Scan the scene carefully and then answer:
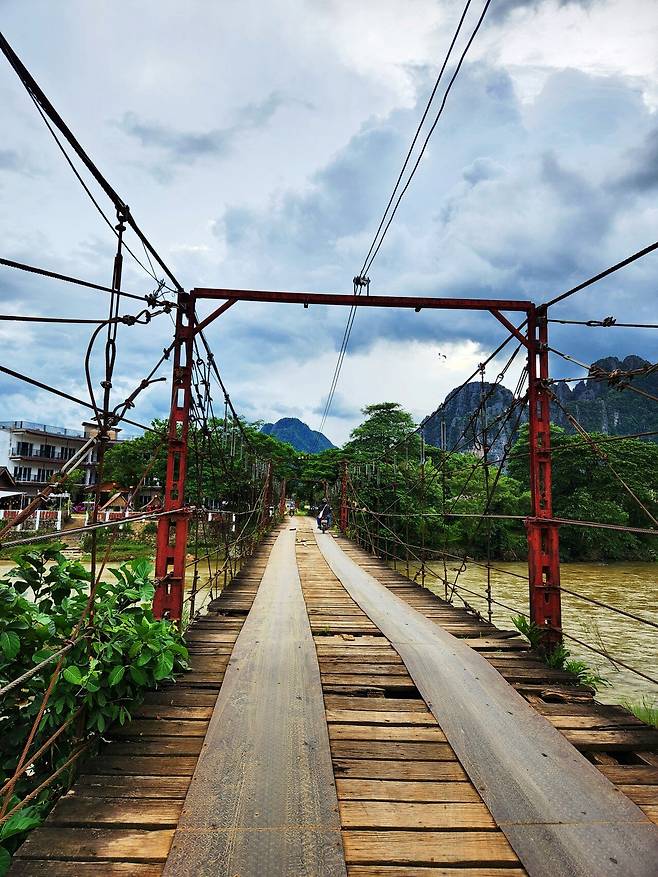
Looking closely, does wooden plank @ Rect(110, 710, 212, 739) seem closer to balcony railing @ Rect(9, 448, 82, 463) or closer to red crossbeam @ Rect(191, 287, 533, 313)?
red crossbeam @ Rect(191, 287, 533, 313)

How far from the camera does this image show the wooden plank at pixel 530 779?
49.0 inches

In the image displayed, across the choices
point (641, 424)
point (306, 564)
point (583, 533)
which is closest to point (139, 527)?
point (306, 564)

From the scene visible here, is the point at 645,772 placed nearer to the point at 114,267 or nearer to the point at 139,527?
the point at 114,267

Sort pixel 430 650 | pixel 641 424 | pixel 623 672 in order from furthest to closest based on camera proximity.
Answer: pixel 641 424 < pixel 623 672 < pixel 430 650

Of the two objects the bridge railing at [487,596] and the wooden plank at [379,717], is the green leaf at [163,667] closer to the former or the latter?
the wooden plank at [379,717]

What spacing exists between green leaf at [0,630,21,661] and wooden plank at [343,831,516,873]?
1.08 meters

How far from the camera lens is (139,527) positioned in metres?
20.4

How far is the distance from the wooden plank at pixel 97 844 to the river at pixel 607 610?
9.24 ft

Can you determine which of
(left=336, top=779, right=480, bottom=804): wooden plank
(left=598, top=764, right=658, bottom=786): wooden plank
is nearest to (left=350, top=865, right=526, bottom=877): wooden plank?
(left=336, top=779, right=480, bottom=804): wooden plank

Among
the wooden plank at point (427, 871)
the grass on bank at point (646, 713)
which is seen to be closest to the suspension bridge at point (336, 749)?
the wooden plank at point (427, 871)

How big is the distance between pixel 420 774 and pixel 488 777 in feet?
0.68

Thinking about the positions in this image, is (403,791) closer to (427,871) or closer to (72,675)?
(427,871)

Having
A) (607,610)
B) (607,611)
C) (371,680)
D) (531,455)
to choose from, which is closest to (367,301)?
(531,455)

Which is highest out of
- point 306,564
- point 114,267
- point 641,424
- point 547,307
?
point 641,424
